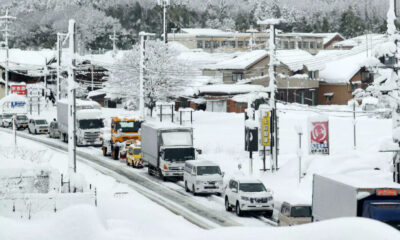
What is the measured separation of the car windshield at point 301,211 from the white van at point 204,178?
11.4 m

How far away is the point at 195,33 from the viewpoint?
187625 mm

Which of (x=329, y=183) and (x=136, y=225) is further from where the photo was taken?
(x=136, y=225)

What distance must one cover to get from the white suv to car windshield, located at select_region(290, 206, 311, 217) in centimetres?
460

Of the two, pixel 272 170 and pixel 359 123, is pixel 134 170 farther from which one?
pixel 359 123

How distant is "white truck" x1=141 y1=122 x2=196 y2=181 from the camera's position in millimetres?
45750

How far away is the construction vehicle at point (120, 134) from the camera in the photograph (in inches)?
2266

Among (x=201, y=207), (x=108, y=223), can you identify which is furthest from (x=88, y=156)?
(x=108, y=223)

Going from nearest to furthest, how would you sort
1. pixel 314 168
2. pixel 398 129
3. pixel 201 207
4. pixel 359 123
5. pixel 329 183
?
pixel 329 183, pixel 398 129, pixel 201 207, pixel 314 168, pixel 359 123

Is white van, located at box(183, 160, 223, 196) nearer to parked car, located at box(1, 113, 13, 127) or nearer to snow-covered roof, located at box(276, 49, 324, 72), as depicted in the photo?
parked car, located at box(1, 113, 13, 127)

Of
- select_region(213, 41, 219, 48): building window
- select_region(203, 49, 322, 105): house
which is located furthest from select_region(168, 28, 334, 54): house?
select_region(203, 49, 322, 105): house

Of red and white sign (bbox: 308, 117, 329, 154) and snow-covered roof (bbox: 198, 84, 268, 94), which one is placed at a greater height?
snow-covered roof (bbox: 198, 84, 268, 94)

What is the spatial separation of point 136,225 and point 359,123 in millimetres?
50638

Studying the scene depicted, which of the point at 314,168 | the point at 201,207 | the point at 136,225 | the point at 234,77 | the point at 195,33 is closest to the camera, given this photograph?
the point at 136,225

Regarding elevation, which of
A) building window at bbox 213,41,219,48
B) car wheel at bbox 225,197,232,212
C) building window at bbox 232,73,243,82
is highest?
building window at bbox 213,41,219,48
